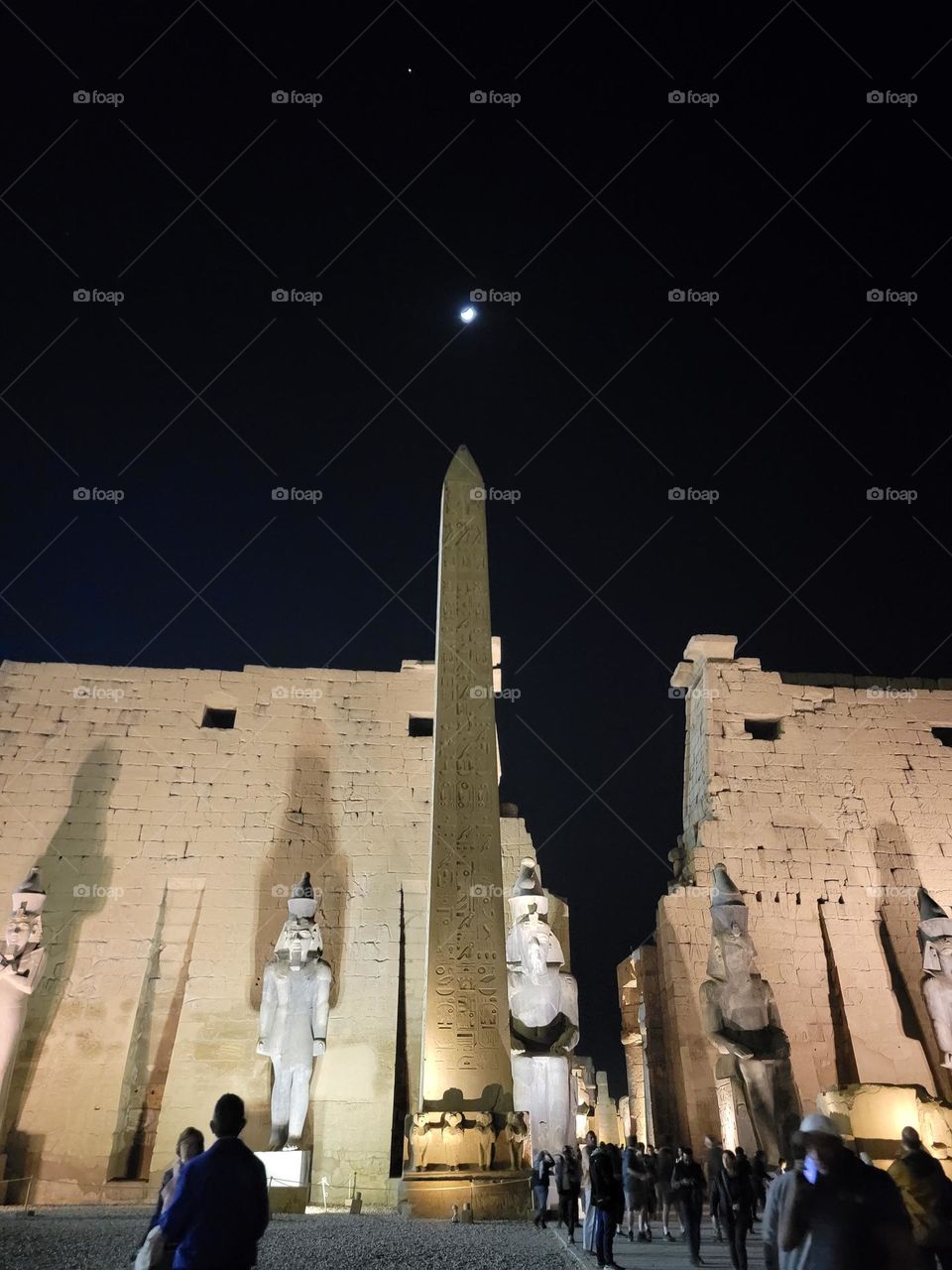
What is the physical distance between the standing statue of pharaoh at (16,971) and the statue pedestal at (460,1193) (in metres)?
4.78

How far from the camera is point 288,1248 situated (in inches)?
184

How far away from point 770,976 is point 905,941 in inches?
80.9

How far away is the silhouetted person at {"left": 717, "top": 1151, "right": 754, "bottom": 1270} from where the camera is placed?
4242 millimetres

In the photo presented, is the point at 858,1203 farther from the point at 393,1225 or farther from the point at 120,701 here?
the point at 120,701

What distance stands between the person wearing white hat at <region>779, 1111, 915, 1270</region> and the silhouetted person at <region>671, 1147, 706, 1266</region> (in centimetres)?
325

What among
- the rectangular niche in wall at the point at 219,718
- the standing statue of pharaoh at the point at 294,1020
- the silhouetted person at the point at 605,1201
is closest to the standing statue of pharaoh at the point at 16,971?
the standing statue of pharaoh at the point at 294,1020

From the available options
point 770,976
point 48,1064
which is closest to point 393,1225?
point 48,1064

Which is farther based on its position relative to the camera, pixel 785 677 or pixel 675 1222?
pixel 785 677

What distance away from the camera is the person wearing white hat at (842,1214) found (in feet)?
6.08

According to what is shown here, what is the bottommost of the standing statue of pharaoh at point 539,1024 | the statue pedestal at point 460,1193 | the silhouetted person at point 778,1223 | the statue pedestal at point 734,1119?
the statue pedestal at point 460,1193

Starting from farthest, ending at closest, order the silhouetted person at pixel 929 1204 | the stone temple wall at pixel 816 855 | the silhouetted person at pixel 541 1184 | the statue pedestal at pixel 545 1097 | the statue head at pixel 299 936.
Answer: the stone temple wall at pixel 816 855
the statue head at pixel 299 936
the statue pedestal at pixel 545 1097
the silhouetted person at pixel 541 1184
the silhouetted person at pixel 929 1204

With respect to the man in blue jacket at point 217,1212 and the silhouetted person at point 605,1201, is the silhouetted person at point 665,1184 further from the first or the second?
A: the man in blue jacket at point 217,1212

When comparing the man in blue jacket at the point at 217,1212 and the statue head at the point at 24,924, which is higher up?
the statue head at the point at 24,924

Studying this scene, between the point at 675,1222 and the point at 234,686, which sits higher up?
the point at 234,686
